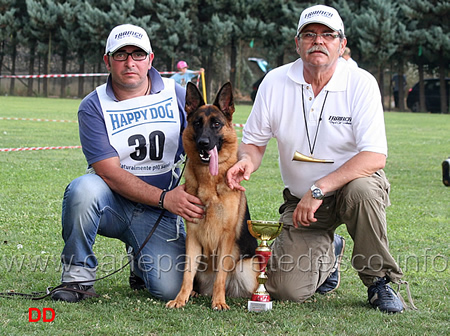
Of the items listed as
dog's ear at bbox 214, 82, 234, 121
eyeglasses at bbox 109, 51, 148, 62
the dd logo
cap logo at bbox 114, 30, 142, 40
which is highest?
cap logo at bbox 114, 30, 142, 40

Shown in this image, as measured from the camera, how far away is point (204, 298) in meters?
3.85

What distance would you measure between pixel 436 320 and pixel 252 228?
1134 mm

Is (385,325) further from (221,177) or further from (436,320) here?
(221,177)

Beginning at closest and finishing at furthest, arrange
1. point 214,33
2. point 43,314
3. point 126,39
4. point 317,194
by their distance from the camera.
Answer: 1. point 43,314
2. point 317,194
3. point 126,39
4. point 214,33

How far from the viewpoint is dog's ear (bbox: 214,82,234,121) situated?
3.62 metres

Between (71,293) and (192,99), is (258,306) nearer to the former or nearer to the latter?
(71,293)

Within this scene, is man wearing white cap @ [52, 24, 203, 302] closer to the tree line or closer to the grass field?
the grass field

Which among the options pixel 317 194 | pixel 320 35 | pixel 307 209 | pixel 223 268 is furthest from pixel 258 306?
pixel 320 35

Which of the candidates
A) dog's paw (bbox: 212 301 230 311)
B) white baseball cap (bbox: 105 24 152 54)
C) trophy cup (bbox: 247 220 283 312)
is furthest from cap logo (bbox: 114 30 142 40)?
dog's paw (bbox: 212 301 230 311)

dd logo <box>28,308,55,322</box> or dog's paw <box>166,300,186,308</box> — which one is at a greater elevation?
dd logo <box>28,308,55,322</box>

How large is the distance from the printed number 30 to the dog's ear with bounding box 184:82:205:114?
316 millimetres

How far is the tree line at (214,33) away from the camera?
31625mm

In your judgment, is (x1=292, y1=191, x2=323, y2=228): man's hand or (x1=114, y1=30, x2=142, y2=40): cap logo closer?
(x1=292, y1=191, x2=323, y2=228): man's hand

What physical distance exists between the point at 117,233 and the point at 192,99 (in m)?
1.00
